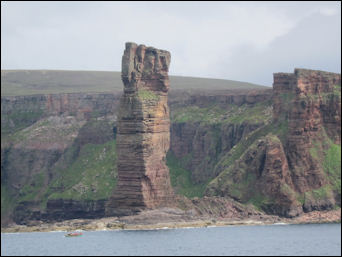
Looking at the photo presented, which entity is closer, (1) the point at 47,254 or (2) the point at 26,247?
(1) the point at 47,254

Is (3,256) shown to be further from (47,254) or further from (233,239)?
(233,239)

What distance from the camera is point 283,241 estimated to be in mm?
193125

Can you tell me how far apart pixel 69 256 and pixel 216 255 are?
20645 mm

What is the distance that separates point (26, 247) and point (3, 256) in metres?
17.1

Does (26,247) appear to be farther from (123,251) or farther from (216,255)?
(216,255)

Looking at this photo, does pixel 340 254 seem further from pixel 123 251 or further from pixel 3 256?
pixel 3 256

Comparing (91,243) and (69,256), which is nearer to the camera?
(69,256)

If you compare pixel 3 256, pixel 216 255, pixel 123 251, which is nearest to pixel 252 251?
pixel 216 255

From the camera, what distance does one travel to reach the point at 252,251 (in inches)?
7062

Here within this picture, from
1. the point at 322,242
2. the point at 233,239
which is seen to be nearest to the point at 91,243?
the point at 233,239

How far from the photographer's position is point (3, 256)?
589 feet

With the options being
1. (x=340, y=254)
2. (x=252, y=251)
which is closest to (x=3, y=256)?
(x=252, y=251)

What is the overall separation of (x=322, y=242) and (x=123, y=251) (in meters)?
31.4

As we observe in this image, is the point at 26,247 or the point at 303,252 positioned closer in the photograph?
the point at 303,252
